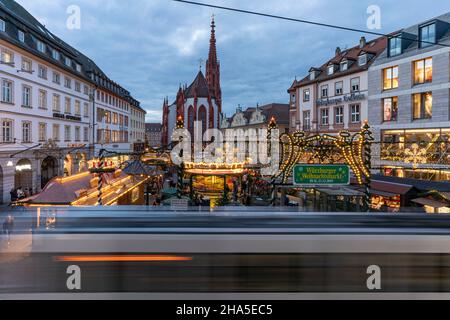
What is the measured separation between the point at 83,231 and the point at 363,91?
26.7 metres

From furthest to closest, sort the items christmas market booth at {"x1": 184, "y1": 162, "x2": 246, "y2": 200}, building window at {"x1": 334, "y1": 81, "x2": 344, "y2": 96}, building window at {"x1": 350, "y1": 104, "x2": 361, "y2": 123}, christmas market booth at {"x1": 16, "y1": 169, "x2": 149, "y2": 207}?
building window at {"x1": 334, "y1": 81, "x2": 344, "y2": 96} → building window at {"x1": 350, "y1": 104, "x2": 361, "y2": 123} → christmas market booth at {"x1": 184, "y1": 162, "x2": 246, "y2": 200} → christmas market booth at {"x1": 16, "y1": 169, "x2": 149, "y2": 207}

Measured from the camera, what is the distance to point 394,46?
22.6 meters

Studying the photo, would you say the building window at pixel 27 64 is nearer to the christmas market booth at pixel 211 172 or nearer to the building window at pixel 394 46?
the christmas market booth at pixel 211 172

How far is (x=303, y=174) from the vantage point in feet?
27.5

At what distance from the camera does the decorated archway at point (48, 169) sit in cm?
2769

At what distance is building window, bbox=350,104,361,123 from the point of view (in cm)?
2631

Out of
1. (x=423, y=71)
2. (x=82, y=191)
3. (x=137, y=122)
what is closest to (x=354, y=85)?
(x=423, y=71)

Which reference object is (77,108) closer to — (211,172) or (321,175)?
(211,172)

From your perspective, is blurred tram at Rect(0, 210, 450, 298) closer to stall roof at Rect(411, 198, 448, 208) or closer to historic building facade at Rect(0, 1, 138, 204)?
stall roof at Rect(411, 198, 448, 208)

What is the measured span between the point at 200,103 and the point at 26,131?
45019mm

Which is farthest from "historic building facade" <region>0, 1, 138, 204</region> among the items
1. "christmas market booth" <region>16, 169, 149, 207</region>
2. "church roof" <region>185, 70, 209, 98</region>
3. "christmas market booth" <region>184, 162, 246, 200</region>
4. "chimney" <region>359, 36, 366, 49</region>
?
"church roof" <region>185, 70, 209, 98</region>

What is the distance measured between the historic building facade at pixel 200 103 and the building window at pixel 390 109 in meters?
43.8

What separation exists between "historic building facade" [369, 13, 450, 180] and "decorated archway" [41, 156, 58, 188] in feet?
88.7

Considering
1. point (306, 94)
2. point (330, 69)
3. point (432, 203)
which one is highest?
point (330, 69)
